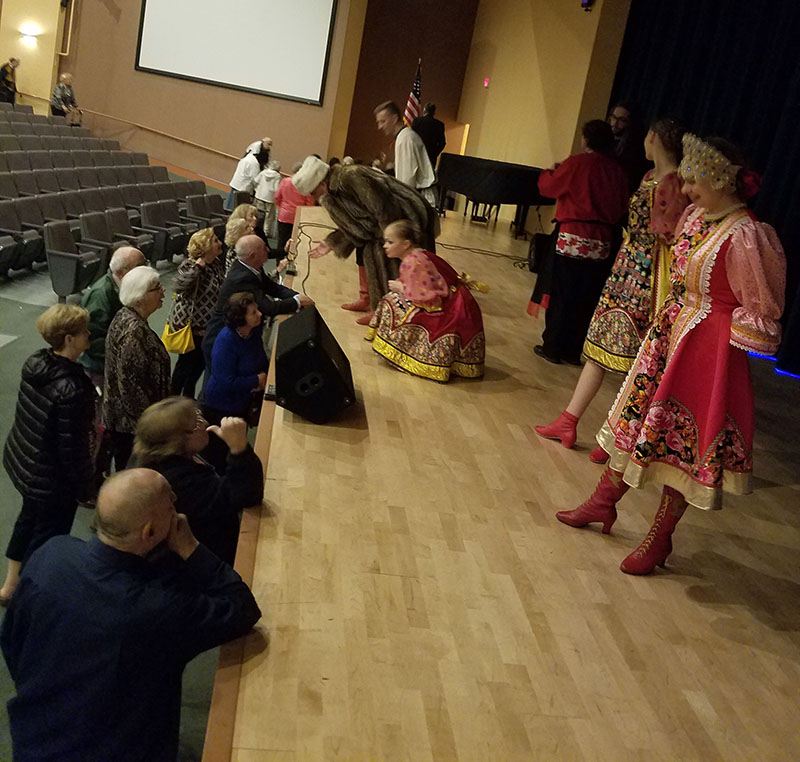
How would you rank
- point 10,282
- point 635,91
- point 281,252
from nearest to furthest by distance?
point 10,282 < point 635,91 < point 281,252

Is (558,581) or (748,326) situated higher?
(748,326)

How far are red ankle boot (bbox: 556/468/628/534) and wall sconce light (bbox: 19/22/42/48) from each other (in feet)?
51.2

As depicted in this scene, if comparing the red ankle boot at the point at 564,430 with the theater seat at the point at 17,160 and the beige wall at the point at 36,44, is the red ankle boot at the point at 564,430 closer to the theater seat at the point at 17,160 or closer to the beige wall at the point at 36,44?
the theater seat at the point at 17,160

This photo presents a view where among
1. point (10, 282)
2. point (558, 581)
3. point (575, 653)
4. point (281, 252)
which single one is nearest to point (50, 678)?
point (575, 653)

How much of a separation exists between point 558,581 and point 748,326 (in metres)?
0.96

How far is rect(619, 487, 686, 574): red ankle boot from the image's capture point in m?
2.88

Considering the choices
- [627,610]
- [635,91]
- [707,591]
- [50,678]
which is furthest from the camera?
[635,91]

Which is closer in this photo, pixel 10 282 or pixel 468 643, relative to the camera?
pixel 468 643

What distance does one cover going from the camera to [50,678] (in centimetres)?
197

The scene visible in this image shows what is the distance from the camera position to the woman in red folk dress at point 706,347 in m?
2.61

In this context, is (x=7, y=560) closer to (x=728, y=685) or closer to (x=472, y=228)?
(x=728, y=685)

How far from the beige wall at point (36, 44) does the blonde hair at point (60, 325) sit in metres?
14.5

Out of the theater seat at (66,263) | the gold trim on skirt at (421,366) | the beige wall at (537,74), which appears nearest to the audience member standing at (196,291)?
the gold trim on skirt at (421,366)

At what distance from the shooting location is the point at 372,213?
5117 millimetres
